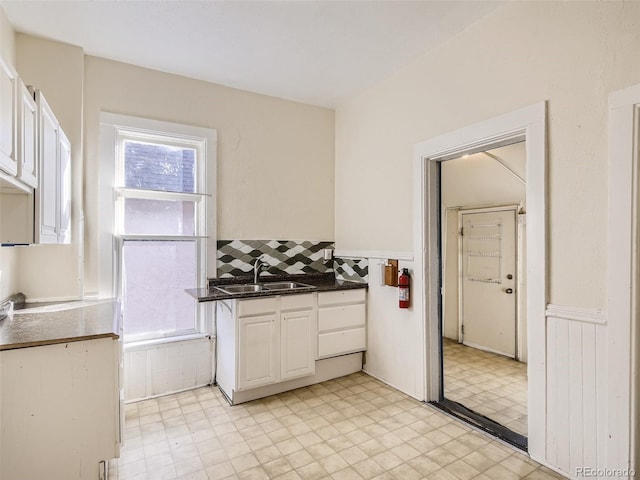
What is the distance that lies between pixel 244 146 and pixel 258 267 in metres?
1.21

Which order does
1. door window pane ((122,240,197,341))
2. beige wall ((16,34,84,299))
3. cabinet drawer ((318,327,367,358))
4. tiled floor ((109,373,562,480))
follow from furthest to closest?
cabinet drawer ((318,327,367,358)), door window pane ((122,240,197,341)), beige wall ((16,34,84,299)), tiled floor ((109,373,562,480))

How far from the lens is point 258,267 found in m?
3.48

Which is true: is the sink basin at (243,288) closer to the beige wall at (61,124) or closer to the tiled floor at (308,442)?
the tiled floor at (308,442)

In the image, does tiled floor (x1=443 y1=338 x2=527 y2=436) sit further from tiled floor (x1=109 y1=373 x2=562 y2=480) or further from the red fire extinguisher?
the red fire extinguisher

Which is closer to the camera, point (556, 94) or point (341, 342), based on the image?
point (556, 94)

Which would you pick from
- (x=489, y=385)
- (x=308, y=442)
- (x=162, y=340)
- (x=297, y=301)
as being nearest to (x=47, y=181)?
(x=162, y=340)

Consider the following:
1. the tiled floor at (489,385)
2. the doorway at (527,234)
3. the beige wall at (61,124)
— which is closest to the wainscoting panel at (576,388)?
the doorway at (527,234)

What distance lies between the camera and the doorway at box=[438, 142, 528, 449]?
331 cm

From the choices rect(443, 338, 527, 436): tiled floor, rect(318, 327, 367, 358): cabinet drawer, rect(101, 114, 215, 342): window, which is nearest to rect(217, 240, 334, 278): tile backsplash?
rect(101, 114, 215, 342): window

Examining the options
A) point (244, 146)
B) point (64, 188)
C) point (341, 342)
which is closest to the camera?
point (64, 188)

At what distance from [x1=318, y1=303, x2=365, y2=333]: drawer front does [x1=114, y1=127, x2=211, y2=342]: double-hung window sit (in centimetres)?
115

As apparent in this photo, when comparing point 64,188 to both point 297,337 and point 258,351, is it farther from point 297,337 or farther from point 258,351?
point 297,337

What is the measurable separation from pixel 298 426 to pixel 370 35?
289 cm

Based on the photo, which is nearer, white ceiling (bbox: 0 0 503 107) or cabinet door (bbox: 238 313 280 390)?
white ceiling (bbox: 0 0 503 107)
